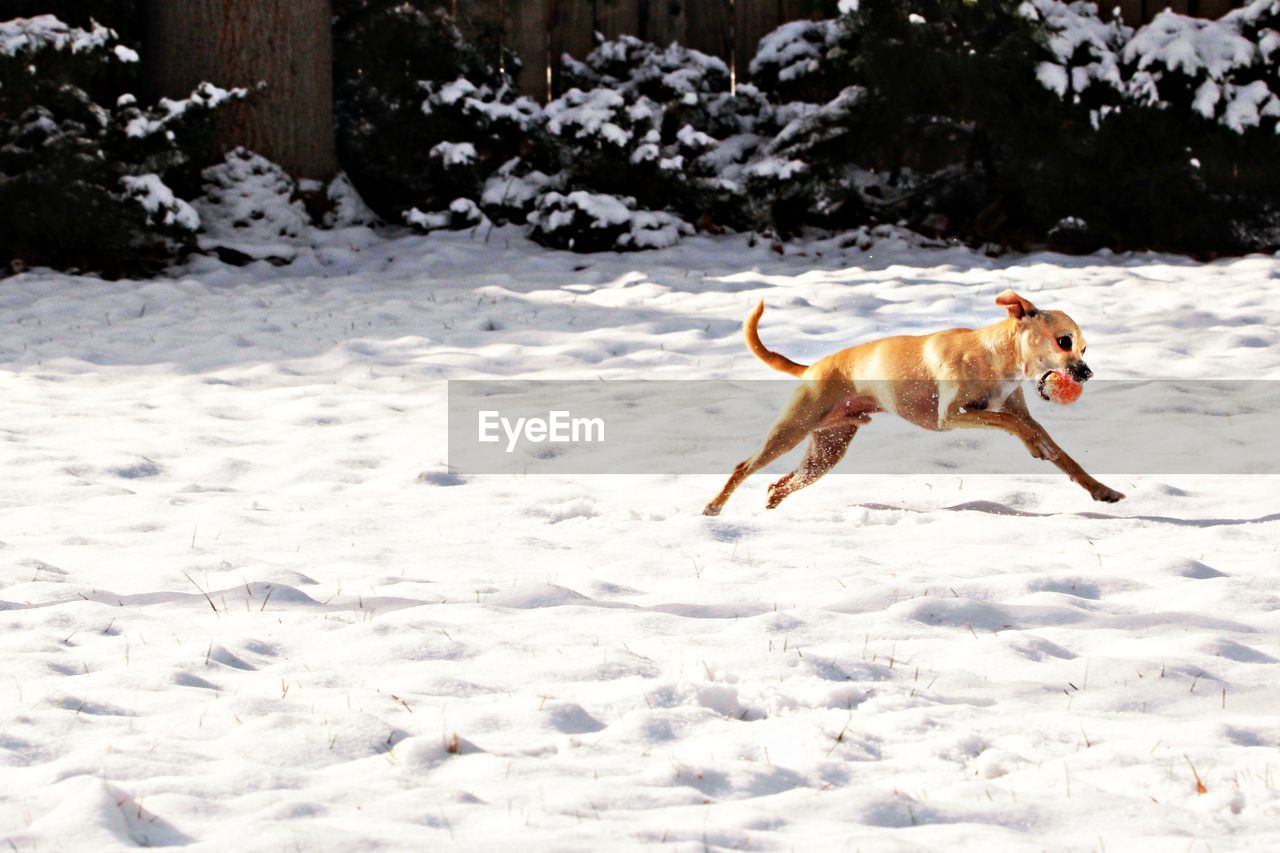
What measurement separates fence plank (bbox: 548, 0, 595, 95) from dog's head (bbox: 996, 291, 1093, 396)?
7.61 meters

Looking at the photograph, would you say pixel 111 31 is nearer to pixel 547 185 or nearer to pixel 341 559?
pixel 547 185

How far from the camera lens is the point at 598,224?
33.2 ft

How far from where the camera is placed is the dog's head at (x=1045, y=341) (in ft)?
14.3

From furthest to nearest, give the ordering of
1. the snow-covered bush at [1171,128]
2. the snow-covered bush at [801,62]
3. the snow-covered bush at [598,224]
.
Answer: the snow-covered bush at [801,62] → the snow-covered bush at [598,224] → the snow-covered bush at [1171,128]

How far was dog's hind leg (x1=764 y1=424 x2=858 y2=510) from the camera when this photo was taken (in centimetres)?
502

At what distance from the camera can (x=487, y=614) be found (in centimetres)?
365

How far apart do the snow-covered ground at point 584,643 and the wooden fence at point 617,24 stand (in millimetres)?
5243

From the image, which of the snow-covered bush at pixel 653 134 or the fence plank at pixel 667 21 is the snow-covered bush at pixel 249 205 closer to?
the snow-covered bush at pixel 653 134

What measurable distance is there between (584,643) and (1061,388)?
188 cm

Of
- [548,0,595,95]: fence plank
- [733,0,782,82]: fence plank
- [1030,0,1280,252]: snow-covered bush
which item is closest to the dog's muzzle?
[1030,0,1280,252]: snow-covered bush

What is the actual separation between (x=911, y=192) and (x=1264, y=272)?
2.64 metres

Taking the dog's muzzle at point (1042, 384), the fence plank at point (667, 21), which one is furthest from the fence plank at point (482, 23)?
the dog's muzzle at point (1042, 384)

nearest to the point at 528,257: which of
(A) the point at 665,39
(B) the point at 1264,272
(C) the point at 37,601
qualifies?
(A) the point at 665,39

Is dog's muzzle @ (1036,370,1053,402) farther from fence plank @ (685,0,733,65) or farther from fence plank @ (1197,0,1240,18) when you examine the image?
fence plank @ (685,0,733,65)
